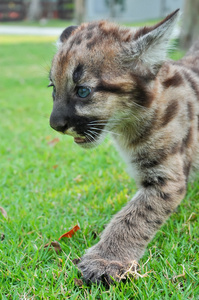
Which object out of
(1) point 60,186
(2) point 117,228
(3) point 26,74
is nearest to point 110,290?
(2) point 117,228

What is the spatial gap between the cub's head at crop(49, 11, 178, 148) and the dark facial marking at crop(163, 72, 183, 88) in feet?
1.11

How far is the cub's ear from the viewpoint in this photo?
2896mm

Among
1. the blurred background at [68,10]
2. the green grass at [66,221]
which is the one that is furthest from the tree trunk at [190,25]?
the blurred background at [68,10]

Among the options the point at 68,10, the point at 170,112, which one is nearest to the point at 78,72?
the point at 170,112

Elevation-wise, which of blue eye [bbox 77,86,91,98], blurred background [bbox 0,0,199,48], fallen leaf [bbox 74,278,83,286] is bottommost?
blurred background [bbox 0,0,199,48]

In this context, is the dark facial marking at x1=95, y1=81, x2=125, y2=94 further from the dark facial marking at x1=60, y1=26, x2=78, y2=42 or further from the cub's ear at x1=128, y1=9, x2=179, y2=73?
the dark facial marking at x1=60, y1=26, x2=78, y2=42

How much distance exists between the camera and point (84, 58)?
298 cm

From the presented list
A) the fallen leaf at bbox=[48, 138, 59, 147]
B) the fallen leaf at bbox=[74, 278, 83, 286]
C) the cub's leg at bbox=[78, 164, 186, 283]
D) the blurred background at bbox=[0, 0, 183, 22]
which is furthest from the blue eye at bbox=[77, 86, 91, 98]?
the blurred background at bbox=[0, 0, 183, 22]

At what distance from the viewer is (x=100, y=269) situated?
8.81 feet

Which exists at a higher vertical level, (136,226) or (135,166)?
(135,166)

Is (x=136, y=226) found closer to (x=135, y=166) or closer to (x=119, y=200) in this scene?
(x=135, y=166)

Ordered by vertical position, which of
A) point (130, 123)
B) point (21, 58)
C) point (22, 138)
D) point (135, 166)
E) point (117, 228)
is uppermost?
point (130, 123)

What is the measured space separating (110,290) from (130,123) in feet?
4.72

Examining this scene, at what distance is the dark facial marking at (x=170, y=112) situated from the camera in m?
3.24
